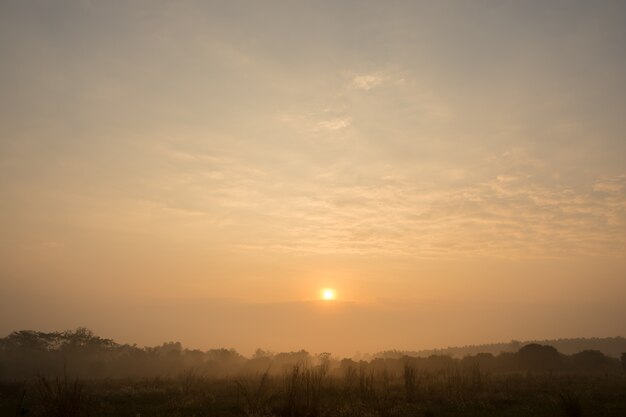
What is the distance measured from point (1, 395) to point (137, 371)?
57684 millimetres

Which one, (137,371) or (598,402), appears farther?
(137,371)

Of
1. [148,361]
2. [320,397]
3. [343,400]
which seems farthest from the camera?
[148,361]

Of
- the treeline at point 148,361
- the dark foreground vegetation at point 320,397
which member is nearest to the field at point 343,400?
the dark foreground vegetation at point 320,397

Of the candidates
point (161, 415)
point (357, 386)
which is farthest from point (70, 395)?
point (357, 386)

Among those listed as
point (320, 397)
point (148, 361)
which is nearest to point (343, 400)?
point (320, 397)

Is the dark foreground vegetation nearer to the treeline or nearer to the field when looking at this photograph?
the field

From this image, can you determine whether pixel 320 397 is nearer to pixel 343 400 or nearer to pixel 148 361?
pixel 343 400

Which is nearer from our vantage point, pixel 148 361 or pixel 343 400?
pixel 343 400

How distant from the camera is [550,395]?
87.4 ft

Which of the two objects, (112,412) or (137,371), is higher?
(112,412)

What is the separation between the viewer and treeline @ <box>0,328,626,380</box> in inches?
2643

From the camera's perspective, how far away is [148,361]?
88.1m

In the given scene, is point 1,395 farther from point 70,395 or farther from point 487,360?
point 487,360

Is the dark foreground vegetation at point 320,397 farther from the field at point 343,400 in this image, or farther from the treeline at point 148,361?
the treeline at point 148,361
